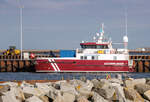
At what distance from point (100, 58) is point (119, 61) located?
230 centimetres

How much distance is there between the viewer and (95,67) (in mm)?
37781

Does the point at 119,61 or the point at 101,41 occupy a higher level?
the point at 101,41

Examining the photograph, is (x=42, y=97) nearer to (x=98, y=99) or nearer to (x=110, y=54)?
(x=98, y=99)

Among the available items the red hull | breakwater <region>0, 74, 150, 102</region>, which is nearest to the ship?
the red hull

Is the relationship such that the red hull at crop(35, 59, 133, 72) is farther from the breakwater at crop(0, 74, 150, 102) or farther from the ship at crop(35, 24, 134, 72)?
the breakwater at crop(0, 74, 150, 102)

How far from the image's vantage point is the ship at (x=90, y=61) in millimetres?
37625

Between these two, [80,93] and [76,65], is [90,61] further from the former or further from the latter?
[80,93]

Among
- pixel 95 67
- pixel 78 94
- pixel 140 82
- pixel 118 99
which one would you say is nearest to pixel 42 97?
pixel 78 94

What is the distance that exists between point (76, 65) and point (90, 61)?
1.69 metres

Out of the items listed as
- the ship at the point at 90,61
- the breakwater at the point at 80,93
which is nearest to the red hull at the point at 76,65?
the ship at the point at 90,61

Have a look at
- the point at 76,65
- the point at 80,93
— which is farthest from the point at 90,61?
the point at 80,93

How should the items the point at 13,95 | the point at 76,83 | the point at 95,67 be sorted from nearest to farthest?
the point at 13,95
the point at 76,83
the point at 95,67

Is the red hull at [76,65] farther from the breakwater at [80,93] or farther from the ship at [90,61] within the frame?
the breakwater at [80,93]

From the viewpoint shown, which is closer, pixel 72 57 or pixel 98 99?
pixel 98 99
